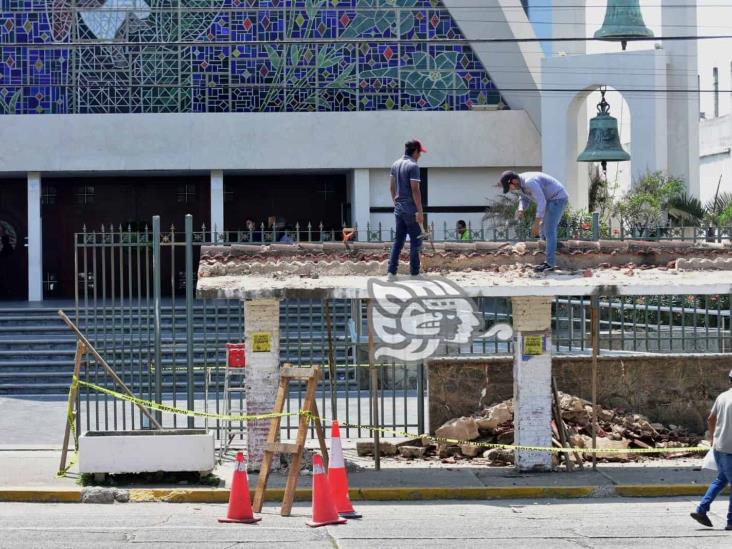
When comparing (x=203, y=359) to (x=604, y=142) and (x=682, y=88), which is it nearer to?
(x=604, y=142)

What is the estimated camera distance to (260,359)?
1418 cm

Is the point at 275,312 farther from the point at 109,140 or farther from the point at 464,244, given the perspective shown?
the point at 109,140

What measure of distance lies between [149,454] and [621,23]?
15.3 meters

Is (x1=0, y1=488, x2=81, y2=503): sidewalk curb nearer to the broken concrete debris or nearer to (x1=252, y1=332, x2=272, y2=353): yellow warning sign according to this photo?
(x1=252, y1=332, x2=272, y2=353): yellow warning sign

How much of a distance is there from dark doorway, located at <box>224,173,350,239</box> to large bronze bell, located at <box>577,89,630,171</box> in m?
9.26

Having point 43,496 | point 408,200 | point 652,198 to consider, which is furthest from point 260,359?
point 652,198

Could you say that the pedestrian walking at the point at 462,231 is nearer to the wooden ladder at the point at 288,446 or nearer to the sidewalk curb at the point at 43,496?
the wooden ladder at the point at 288,446

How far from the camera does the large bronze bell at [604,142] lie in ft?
82.4

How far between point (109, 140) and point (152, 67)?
1887mm

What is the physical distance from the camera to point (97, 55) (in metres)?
29.7

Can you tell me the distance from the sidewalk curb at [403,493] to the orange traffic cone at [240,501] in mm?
1387

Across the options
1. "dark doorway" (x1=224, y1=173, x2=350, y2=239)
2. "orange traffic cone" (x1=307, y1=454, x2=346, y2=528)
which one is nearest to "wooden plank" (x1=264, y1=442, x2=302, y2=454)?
"orange traffic cone" (x1=307, y1=454, x2=346, y2=528)

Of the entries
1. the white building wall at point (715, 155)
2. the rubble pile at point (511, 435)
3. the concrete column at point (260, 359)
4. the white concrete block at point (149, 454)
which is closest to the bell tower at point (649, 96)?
the rubble pile at point (511, 435)

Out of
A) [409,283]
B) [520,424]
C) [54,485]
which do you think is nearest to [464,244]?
[409,283]
